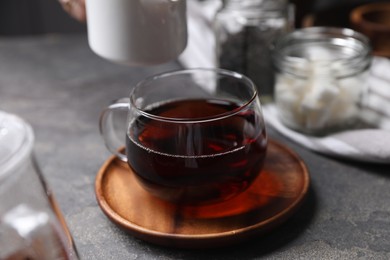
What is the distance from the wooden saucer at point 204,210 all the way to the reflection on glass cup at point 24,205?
131 millimetres

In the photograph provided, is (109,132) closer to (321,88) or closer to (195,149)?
(195,149)

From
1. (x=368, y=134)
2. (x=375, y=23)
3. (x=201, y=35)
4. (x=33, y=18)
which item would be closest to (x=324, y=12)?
(x=375, y=23)

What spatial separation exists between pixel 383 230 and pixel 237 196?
0.16 metres

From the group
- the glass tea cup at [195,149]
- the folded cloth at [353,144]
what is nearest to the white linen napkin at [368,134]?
the folded cloth at [353,144]

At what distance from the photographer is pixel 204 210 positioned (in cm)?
66

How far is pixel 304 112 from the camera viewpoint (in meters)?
0.82

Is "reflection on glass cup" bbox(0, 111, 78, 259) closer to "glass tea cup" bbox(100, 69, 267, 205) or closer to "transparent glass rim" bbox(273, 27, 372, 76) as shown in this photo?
"glass tea cup" bbox(100, 69, 267, 205)

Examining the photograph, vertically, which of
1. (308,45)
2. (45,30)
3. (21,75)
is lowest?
(45,30)

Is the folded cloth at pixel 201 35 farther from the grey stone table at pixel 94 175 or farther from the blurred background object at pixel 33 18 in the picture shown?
the blurred background object at pixel 33 18

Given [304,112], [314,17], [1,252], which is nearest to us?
[1,252]

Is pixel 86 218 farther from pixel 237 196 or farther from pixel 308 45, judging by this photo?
pixel 308 45

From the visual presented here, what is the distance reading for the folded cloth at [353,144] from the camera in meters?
0.75

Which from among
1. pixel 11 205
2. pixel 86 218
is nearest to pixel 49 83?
pixel 86 218

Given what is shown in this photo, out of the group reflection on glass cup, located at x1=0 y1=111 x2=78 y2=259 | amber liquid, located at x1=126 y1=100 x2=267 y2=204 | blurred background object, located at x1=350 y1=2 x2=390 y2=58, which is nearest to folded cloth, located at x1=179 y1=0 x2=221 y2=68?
blurred background object, located at x1=350 y1=2 x2=390 y2=58
